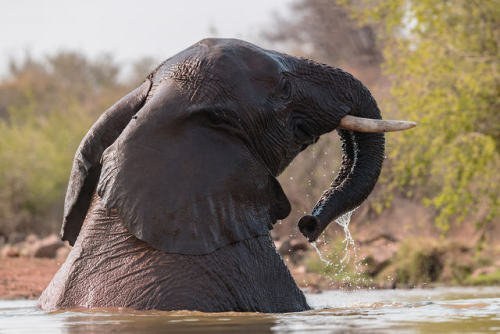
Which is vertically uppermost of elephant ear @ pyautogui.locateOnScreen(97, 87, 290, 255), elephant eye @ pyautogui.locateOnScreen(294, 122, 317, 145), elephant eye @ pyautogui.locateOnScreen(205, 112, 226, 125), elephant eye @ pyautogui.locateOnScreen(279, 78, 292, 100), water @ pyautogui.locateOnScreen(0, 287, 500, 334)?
elephant eye @ pyautogui.locateOnScreen(279, 78, 292, 100)

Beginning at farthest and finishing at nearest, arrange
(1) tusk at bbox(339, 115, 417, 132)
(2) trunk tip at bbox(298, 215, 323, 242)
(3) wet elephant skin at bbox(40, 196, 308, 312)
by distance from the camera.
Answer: (1) tusk at bbox(339, 115, 417, 132), (2) trunk tip at bbox(298, 215, 323, 242), (3) wet elephant skin at bbox(40, 196, 308, 312)

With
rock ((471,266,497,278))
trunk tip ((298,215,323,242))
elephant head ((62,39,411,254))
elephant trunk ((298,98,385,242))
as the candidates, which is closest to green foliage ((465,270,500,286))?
rock ((471,266,497,278))

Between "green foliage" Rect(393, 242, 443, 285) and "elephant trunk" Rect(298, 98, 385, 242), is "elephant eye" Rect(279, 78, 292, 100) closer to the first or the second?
"elephant trunk" Rect(298, 98, 385, 242)

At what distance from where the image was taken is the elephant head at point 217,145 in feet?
16.0

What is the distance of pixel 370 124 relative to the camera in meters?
5.49

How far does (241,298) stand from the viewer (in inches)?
197

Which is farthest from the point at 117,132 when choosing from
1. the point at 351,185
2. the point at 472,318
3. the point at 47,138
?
the point at 47,138

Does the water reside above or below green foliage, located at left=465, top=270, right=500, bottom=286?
below

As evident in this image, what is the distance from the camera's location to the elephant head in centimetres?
486

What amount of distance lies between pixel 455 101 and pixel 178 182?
9.32 metres

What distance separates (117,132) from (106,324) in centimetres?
124

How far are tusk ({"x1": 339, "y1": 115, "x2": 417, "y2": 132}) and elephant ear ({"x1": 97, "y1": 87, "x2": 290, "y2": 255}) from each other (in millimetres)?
755

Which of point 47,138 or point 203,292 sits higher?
point 47,138

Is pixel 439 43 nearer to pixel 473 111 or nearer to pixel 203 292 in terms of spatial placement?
pixel 473 111
